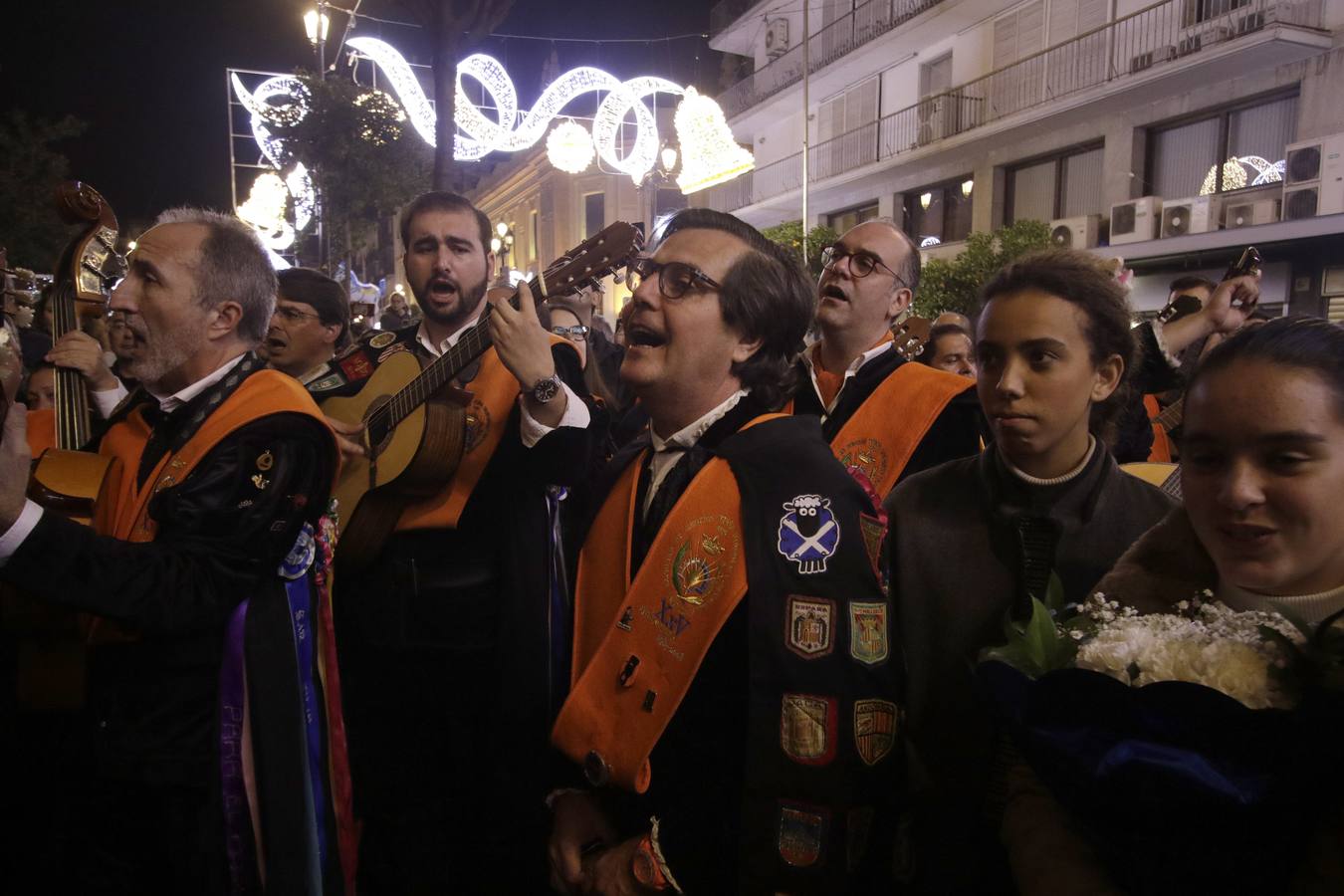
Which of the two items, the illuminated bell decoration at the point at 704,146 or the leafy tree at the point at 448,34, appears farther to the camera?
the illuminated bell decoration at the point at 704,146

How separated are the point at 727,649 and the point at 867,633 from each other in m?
0.28

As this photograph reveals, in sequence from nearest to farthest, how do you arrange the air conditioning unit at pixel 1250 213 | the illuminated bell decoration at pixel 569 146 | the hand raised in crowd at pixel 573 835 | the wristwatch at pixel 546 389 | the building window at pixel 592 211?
1. the hand raised in crowd at pixel 573 835
2. the wristwatch at pixel 546 389
3. the air conditioning unit at pixel 1250 213
4. the illuminated bell decoration at pixel 569 146
5. the building window at pixel 592 211

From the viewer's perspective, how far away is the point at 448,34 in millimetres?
13344

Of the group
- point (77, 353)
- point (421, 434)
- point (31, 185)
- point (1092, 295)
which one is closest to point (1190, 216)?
point (1092, 295)

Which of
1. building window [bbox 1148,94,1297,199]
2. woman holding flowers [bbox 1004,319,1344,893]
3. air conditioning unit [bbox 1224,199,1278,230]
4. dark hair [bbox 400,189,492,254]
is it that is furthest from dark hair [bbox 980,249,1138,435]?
building window [bbox 1148,94,1297,199]

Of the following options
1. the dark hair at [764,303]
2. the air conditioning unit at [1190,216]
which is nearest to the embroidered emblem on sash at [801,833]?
the dark hair at [764,303]

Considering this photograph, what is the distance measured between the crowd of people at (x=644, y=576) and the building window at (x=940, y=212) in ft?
56.9

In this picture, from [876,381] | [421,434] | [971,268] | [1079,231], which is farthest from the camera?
[1079,231]

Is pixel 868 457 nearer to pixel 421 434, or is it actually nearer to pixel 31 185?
pixel 421 434

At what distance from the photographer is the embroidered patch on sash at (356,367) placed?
3494mm

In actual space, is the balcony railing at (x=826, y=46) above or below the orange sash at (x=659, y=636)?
above

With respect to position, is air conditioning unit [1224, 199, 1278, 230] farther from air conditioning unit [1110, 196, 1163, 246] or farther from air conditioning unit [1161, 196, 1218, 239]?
air conditioning unit [1110, 196, 1163, 246]

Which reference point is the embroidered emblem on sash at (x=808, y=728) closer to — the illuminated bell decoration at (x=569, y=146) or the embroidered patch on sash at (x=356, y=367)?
the embroidered patch on sash at (x=356, y=367)

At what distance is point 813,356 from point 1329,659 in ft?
9.65
